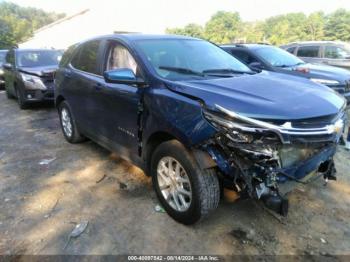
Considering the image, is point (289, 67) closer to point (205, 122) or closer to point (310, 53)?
point (310, 53)

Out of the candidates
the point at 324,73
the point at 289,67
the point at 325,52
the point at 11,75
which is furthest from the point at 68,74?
the point at 325,52

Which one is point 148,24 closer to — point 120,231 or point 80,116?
point 80,116

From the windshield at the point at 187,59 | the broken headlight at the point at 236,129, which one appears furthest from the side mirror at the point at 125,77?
the broken headlight at the point at 236,129

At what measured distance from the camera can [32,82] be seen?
8.49 m

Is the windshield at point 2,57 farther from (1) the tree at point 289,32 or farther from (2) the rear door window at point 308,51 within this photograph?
(1) the tree at point 289,32

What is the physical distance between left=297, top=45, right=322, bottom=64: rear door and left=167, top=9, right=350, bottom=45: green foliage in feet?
126

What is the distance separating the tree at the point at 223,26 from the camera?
2316 inches

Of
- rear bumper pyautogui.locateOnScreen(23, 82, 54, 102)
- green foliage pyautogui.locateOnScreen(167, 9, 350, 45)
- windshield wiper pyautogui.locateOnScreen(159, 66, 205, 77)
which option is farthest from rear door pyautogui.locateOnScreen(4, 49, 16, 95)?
green foliage pyautogui.locateOnScreen(167, 9, 350, 45)

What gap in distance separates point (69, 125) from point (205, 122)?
11.6ft

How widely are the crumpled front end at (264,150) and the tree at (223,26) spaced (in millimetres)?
55503

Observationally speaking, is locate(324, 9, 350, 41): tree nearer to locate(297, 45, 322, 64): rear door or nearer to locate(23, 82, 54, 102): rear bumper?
locate(297, 45, 322, 64): rear door

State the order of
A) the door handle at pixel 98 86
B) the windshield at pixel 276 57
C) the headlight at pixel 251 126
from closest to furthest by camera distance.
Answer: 1. the headlight at pixel 251 126
2. the door handle at pixel 98 86
3. the windshield at pixel 276 57

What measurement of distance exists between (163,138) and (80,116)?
2169mm

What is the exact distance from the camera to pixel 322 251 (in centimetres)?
289
